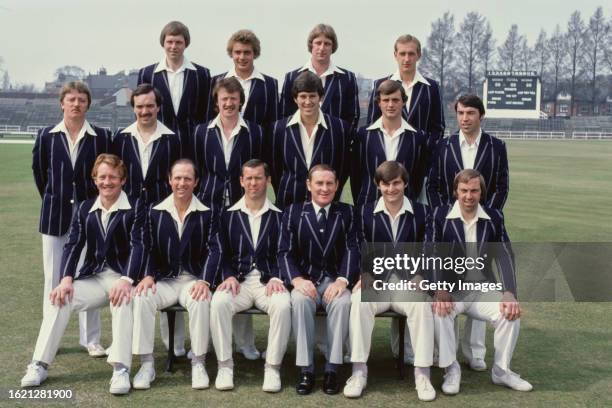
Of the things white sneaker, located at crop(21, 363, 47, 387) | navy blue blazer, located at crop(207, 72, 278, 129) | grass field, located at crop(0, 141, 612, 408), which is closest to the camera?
grass field, located at crop(0, 141, 612, 408)

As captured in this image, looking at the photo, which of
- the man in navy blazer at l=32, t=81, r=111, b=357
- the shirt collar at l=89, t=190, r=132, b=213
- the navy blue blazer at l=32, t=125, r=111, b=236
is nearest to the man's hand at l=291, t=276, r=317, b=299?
the shirt collar at l=89, t=190, r=132, b=213

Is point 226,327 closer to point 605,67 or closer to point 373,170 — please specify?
point 373,170

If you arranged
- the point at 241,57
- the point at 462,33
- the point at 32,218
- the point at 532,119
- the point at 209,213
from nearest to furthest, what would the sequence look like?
the point at 209,213
the point at 241,57
the point at 32,218
the point at 532,119
the point at 462,33

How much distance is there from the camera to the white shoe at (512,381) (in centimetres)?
518

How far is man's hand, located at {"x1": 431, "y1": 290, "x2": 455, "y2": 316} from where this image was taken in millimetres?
5195

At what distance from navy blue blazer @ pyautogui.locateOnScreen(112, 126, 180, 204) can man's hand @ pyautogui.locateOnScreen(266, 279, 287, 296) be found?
1.12 metres

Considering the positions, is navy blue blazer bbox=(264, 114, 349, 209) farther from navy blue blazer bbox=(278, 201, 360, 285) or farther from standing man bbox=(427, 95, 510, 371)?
standing man bbox=(427, 95, 510, 371)

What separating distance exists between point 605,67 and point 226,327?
83.0 m

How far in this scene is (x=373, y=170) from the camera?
5934 mm

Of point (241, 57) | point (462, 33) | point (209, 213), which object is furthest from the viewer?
point (462, 33)

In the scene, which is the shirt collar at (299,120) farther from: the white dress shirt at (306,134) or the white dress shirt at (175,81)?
the white dress shirt at (175,81)

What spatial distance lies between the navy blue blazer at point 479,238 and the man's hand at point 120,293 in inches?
81.6

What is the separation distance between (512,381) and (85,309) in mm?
2937

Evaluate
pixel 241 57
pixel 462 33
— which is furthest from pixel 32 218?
pixel 462 33
